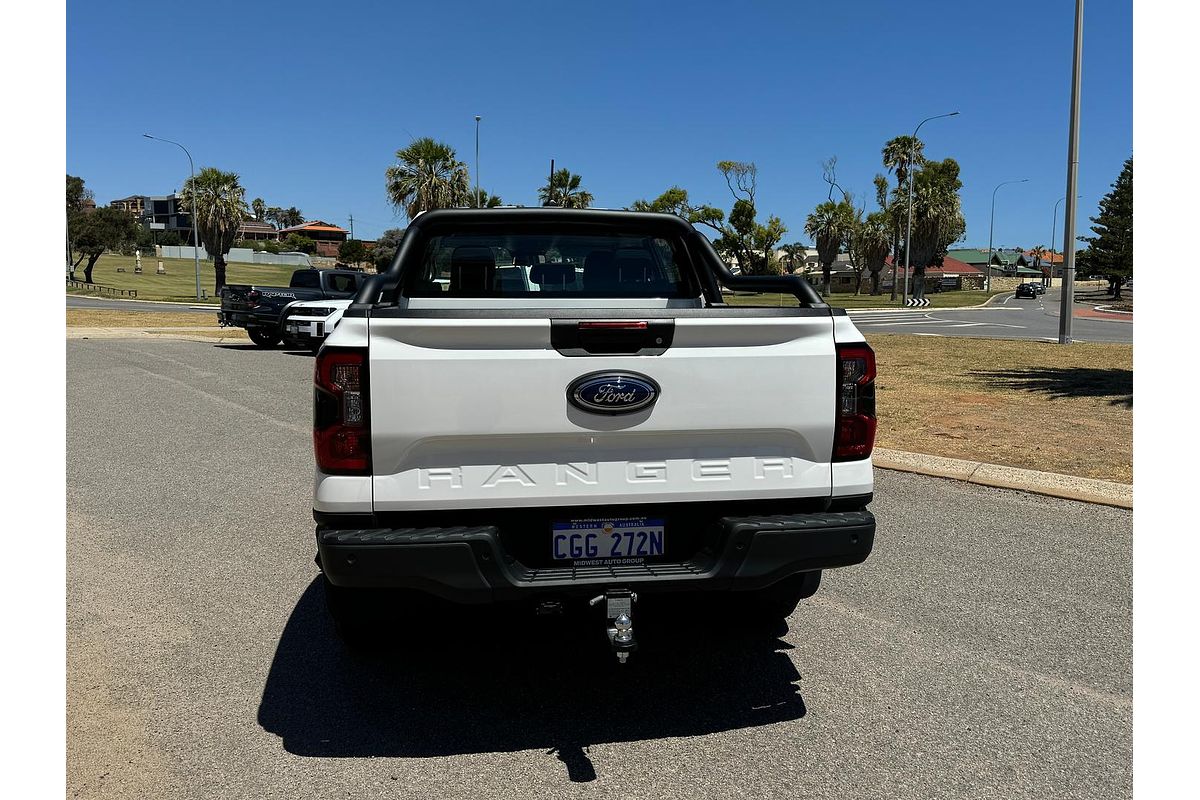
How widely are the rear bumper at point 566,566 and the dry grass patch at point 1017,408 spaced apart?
476 cm

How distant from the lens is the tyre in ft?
67.5

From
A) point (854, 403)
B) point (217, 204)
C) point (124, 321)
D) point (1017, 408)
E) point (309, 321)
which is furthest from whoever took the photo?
point (217, 204)

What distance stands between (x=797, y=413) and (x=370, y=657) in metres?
2.05

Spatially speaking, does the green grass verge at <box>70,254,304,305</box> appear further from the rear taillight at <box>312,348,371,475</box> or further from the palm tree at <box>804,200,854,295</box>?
the rear taillight at <box>312,348,371,475</box>

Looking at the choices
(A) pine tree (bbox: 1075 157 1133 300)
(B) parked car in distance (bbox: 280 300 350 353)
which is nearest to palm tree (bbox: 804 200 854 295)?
(A) pine tree (bbox: 1075 157 1133 300)

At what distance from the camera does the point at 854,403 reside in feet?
11.2

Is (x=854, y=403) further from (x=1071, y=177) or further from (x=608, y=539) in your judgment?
(x=1071, y=177)

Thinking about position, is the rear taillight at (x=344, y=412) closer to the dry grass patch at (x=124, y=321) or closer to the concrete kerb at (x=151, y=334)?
the concrete kerb at (x=151, y=334)

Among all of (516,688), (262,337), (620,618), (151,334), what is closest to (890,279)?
(151,334)

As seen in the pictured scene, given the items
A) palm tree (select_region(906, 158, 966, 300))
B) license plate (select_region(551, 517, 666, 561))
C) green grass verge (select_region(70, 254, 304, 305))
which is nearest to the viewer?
license plate (select_region(551, 517, 666, 561))

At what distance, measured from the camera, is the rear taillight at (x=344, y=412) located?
3.09 metres

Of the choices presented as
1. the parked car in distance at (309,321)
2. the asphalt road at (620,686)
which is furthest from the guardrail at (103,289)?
the asphalt road at (620,686)

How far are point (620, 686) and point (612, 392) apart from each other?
1283mm

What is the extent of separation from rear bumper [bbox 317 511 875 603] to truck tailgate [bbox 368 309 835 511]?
124mm
